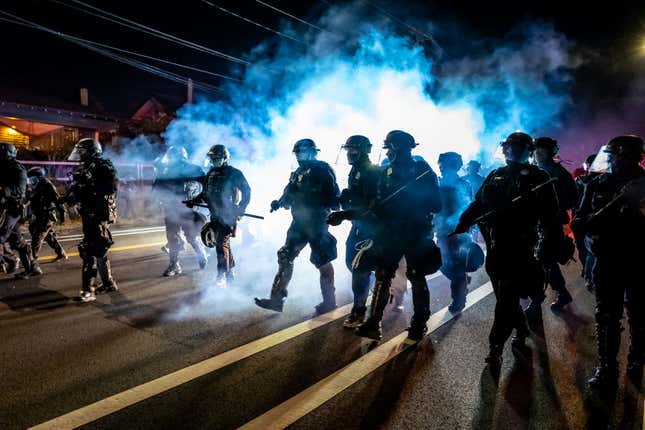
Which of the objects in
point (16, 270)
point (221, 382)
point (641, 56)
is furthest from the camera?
point (641, 56)

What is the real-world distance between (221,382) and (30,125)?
25.0 m

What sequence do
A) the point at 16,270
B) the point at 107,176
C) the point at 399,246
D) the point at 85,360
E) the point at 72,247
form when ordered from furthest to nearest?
the point at 72,247 → the point at 16,270 → the point at 107,176 → the point at 399,246 → the point at 85,360

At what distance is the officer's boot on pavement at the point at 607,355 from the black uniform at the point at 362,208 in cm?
203

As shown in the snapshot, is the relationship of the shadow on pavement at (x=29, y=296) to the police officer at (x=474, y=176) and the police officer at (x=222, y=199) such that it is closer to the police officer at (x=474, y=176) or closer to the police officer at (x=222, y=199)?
the police officer at (x=222, y=199)

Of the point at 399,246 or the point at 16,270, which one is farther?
the point at 16,270

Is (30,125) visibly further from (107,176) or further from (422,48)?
(107,176)

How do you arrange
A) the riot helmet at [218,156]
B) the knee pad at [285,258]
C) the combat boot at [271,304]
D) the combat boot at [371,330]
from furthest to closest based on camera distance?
the riot helmet at [218,156] → the knee pad at [285,258] → the combat boot at [271,304] → the combat boot at [371,330]

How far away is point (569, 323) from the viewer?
16.5 ft

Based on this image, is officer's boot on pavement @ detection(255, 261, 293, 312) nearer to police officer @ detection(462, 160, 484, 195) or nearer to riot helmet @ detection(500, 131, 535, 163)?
riot helmet @ detection(500, 131, 535, 163)

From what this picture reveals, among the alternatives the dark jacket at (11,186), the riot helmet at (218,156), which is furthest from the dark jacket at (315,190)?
the dark jacket at (11,186)

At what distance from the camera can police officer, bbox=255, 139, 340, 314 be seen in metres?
4.98

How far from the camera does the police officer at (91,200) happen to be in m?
5.30

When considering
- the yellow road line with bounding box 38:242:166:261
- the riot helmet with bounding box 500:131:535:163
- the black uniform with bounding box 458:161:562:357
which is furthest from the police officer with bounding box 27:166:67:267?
the riot helmet with bounding box 500:131:535:163

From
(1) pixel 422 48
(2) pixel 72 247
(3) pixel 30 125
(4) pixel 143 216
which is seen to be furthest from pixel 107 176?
(3) pixel 30 125
